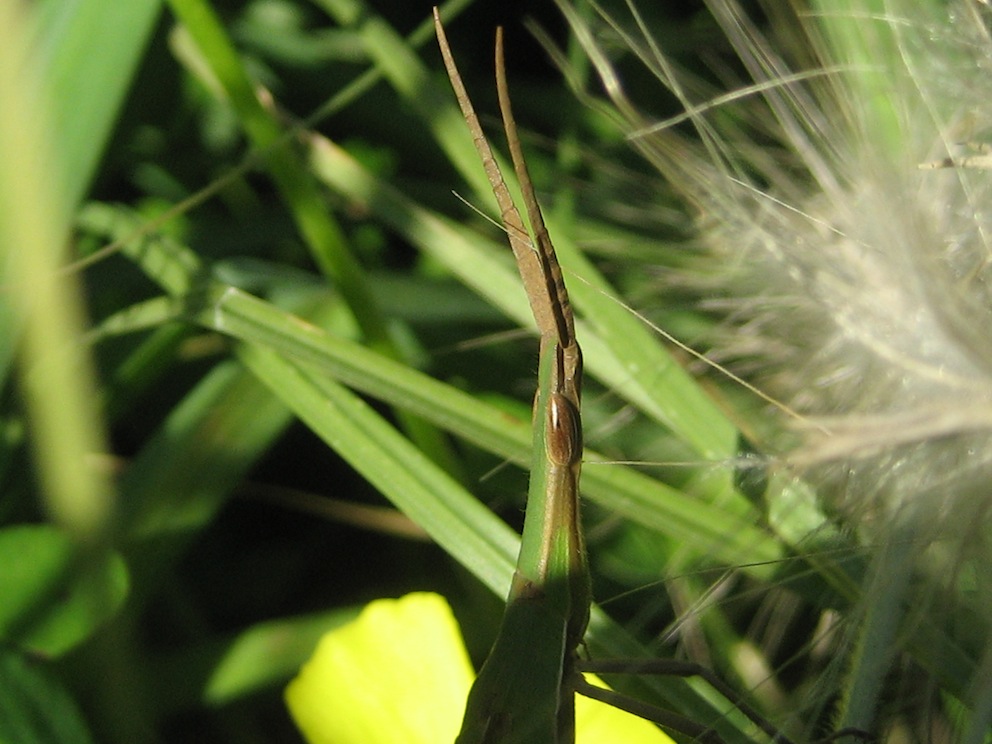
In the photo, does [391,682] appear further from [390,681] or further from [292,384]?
[292,384]

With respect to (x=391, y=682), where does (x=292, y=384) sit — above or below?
above

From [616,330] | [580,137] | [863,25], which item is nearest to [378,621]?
[616,330]

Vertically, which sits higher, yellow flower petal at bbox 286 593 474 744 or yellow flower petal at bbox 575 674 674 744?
yellow flower petal at bbox 286 593 474 744

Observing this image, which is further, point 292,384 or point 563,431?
point 292,384

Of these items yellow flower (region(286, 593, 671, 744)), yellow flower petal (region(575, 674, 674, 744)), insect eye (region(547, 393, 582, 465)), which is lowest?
yellow flower petal (region(575, 674, 674, 744))

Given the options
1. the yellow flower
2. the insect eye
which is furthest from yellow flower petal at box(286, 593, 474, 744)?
the insect eye

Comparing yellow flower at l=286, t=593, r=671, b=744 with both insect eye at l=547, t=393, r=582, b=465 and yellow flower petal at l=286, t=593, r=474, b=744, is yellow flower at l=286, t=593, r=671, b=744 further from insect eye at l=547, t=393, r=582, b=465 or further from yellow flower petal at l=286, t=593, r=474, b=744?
insect eye at l=547, t=393, r=582, b=465

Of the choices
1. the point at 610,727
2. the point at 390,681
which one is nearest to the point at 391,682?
the point at 390,681

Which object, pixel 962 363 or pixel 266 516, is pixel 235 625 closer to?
pixel 266 516
